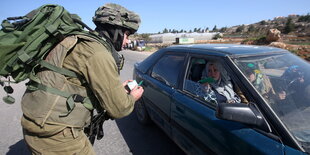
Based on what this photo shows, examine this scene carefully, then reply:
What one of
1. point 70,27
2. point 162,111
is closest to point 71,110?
point 70,27

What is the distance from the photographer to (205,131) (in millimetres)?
→ 1829

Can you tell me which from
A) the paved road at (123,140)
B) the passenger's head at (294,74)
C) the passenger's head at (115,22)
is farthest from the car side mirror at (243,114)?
the paved road at (123,140)

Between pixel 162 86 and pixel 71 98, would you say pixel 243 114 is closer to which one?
pixel 71 98

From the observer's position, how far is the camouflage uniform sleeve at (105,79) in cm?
124

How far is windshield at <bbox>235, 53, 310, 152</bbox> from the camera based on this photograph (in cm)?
142

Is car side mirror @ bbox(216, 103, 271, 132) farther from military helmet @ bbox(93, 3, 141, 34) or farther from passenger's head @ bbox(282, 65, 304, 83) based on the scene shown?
military helmet @ bbox(93, 3, 141, 34)

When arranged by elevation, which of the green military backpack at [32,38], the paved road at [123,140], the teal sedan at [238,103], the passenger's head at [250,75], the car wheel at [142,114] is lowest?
the paved road at [123,140]

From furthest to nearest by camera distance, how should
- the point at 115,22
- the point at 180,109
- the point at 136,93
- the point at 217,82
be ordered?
the point at 217,82, the point at 180,109, the point at 136,93, the point at 115,22

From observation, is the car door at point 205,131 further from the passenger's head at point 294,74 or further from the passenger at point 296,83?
the passenger's head at point 294,74

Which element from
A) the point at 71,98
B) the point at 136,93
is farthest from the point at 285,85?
the point at 71,98

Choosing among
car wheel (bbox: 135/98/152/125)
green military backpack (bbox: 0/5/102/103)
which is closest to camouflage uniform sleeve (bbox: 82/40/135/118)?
green military backpack (bbox: 0/5/102/103)

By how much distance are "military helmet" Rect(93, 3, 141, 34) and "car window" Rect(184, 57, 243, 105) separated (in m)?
0.96

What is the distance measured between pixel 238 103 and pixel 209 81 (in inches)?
40.0

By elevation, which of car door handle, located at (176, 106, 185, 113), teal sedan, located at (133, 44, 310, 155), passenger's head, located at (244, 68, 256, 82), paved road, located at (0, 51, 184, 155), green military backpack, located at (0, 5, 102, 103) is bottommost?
paved road, located at (0, 51, 184, 155)
